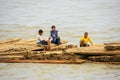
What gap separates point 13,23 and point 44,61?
16.1 meters

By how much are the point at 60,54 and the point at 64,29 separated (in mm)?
12175

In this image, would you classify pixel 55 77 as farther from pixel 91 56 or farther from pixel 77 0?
pixel 77 0

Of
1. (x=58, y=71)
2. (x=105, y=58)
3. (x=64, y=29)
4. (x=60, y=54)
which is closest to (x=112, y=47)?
(x=105, y=58)

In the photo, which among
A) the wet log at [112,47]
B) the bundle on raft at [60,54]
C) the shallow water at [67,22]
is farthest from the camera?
the shallow water at [67,22]

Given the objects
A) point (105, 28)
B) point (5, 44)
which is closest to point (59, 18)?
point (105, 28)

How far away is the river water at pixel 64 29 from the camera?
14.3 meters

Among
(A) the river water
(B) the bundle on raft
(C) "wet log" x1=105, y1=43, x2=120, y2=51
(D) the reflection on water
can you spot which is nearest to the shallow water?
(A) the river water

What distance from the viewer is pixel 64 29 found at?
27.0 m

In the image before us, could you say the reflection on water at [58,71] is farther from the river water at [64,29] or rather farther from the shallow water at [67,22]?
the shallow water at [67,22]

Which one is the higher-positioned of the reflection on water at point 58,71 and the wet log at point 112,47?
the wet log at point 112,47

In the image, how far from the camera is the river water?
1433 centimetres

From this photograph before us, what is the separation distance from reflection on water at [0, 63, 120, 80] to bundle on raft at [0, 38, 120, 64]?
0.18m

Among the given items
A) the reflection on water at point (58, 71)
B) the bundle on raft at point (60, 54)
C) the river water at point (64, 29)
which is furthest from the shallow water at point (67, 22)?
the reflection on water at point (58, 71)

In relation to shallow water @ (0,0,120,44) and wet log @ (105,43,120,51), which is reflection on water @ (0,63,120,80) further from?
shallow water @ (0,0,120,44)
